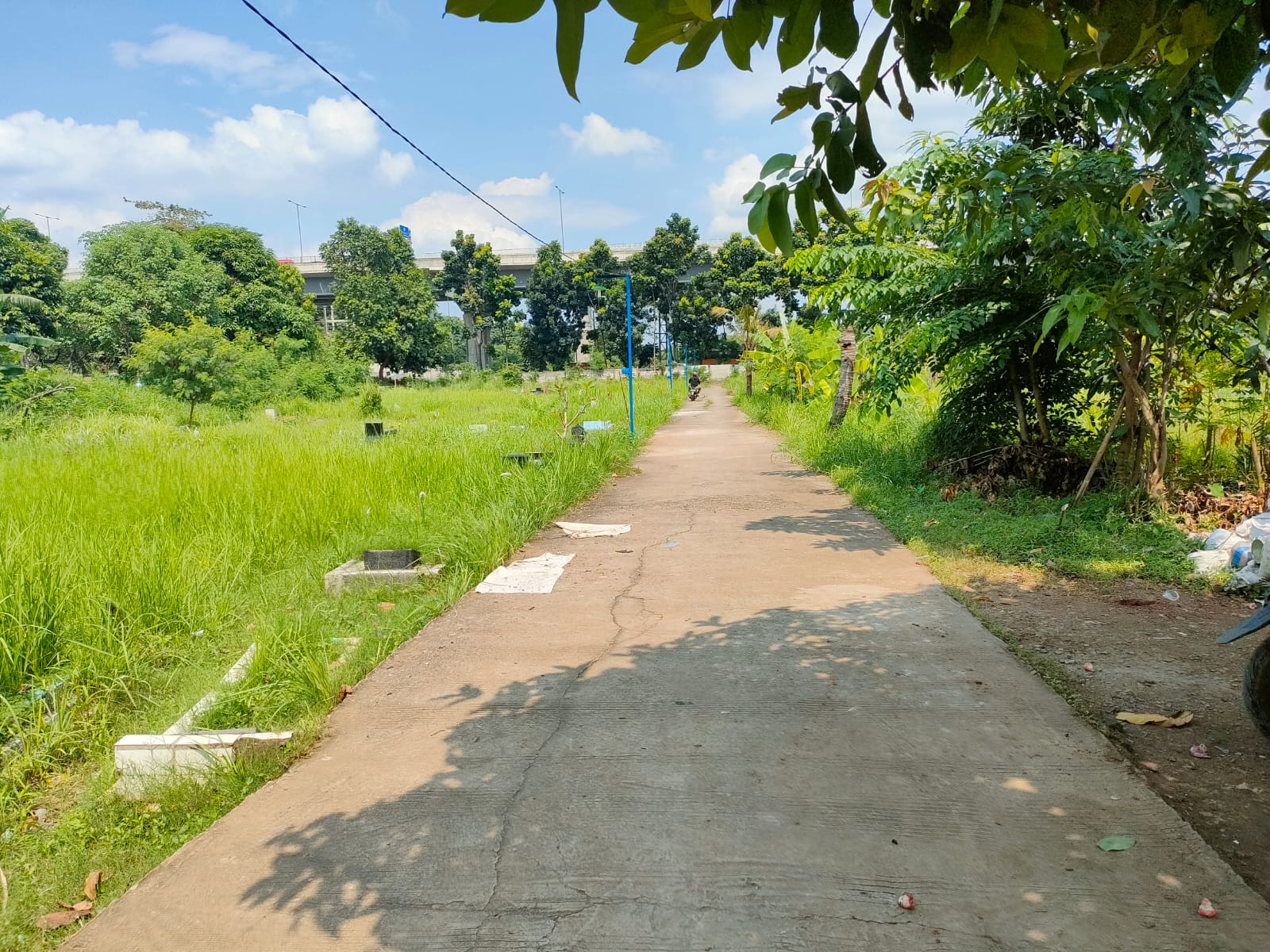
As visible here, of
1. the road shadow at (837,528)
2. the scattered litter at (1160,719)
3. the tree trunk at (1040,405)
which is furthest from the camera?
the tree trunk at (1040,405)

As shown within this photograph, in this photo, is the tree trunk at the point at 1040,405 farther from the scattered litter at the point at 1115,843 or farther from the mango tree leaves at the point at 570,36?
the mango tree leaves at the point at 570,36

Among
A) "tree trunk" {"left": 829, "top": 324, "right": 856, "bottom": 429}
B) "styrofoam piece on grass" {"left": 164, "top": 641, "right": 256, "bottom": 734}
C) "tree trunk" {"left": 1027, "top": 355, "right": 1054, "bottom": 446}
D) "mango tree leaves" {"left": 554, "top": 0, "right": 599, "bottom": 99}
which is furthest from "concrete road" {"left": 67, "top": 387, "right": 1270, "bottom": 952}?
"tree trunk" {"left": 829, "top": 324, "right": 856, "bottom": 429}

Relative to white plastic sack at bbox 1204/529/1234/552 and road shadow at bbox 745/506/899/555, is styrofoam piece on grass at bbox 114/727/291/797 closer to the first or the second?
road shadow at bbox 745/506/899/555

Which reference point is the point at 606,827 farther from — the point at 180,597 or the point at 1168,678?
the point at 180,597

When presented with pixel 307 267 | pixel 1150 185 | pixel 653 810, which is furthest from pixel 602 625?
pixel 307 267

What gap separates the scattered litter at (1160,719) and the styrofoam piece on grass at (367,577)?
4254mm

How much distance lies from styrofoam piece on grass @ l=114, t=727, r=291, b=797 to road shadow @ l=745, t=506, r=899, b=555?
4.59 metres

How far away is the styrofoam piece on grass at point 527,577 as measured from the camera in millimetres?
5594

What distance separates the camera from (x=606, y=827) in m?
2.59

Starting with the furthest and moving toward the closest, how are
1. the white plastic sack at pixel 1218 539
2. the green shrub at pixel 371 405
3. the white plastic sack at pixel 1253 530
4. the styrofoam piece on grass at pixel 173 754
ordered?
the green shrub at pixel 371 405 → the white plastic sack at pixel 1218 539 → the white plastic sack at pixel 1253 530 → the styrofoam piece on grass at pixel 173 754

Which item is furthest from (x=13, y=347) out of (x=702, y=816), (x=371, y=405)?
(x=702, y=816)

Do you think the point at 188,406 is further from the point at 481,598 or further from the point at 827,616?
the point at 827,616

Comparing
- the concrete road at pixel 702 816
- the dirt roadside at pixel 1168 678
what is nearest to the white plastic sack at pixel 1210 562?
the dirt roadside at pixel 1168 678

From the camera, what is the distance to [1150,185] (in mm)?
3707
